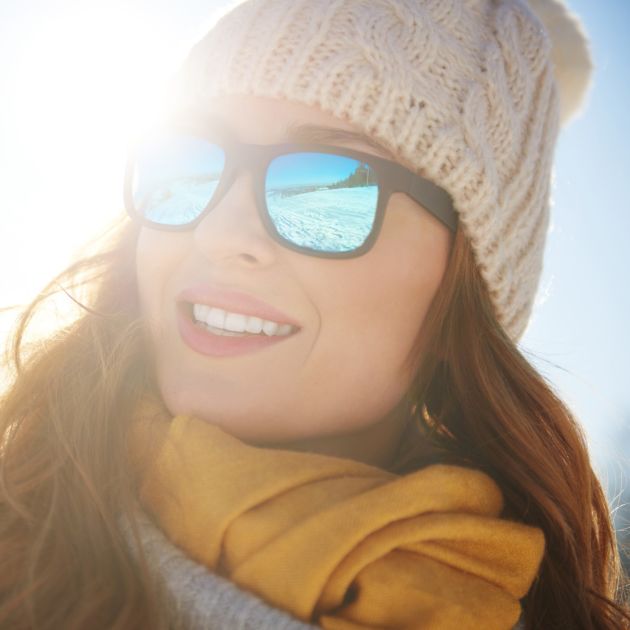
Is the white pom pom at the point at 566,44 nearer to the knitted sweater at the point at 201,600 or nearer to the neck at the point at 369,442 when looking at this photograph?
the neck at the point at 369,442

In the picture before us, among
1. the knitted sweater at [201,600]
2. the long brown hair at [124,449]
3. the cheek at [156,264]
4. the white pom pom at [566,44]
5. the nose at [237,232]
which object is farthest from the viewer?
the white pom pom at [566,44]

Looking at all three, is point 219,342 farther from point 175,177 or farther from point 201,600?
point 201,600

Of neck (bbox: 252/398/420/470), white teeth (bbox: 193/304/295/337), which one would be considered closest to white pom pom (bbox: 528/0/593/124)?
neck (bbox: 252/398/420/470)

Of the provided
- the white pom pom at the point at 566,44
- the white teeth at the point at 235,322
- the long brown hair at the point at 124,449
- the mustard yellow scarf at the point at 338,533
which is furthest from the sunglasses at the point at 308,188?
the white pom pom at the point at 566,44

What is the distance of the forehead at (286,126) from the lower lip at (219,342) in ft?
1.58

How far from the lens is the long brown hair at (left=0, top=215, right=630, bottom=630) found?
1192 mm

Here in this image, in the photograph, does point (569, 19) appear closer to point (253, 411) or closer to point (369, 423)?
point (369, 423)

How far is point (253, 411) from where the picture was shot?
1457mm

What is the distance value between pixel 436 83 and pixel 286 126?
418 millimetres

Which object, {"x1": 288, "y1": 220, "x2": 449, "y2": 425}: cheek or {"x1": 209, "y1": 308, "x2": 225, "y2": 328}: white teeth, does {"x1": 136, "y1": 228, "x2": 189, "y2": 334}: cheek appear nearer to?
{"x1": 209, "y1": 308, "x2": 225, "y2": 328}: white teeth

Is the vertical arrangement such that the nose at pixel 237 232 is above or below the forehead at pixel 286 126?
below

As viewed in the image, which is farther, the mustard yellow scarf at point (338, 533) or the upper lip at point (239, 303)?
the upper lip at point (239, 303)

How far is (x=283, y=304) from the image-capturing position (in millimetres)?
1442

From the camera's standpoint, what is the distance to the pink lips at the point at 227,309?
1.45m
